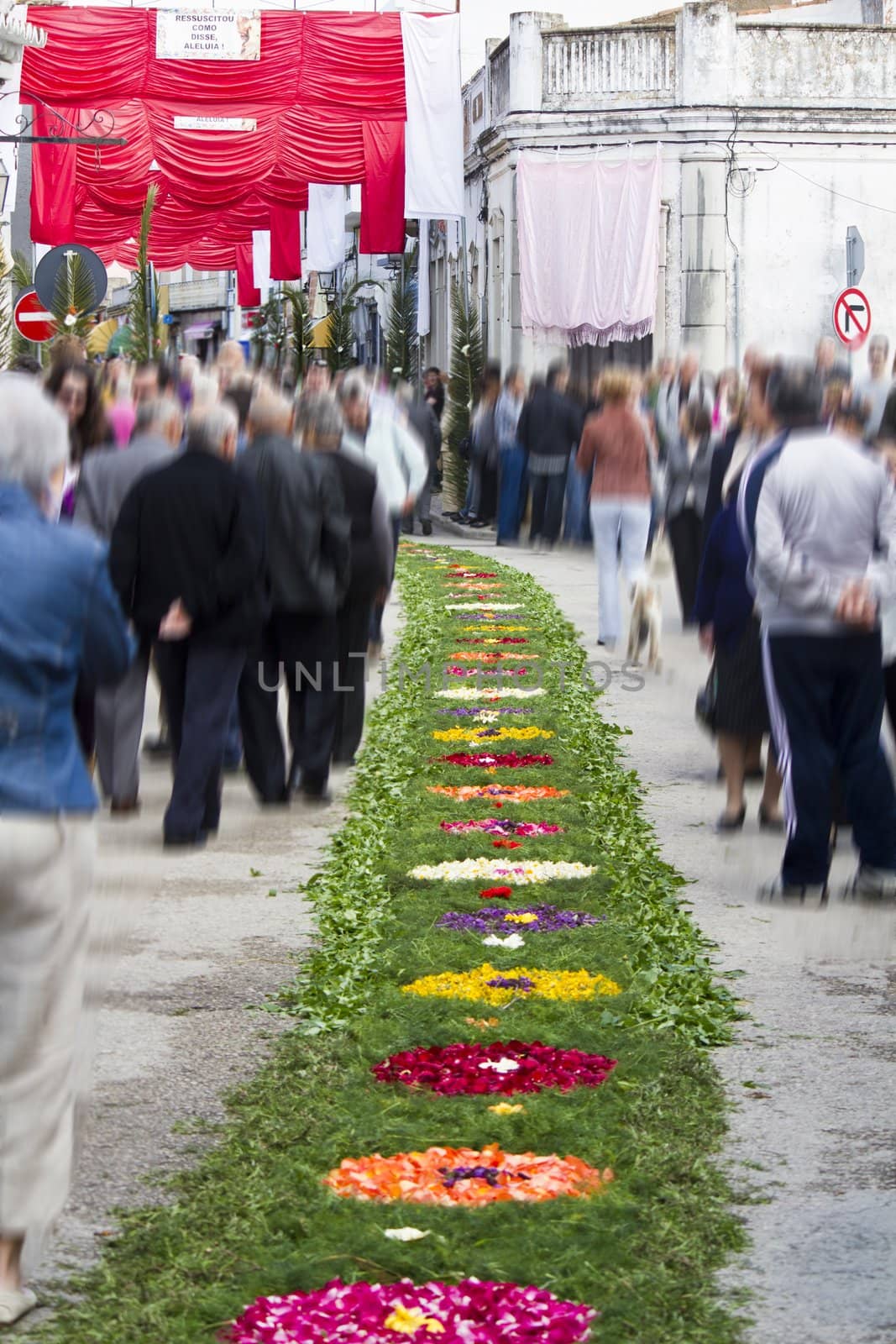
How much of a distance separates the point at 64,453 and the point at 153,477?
424 centimetres

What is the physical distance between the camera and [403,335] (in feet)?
127

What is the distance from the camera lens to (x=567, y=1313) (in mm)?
4637

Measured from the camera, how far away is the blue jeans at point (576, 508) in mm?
24375

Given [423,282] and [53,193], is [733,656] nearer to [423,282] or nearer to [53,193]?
[53,193]

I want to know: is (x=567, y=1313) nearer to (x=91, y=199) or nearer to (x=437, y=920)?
(x=437, y=920)

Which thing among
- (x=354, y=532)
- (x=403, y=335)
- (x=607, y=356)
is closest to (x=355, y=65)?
(x=607, y=356)

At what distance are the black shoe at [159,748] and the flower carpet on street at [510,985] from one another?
4.41 meters

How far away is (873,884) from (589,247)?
24.2m

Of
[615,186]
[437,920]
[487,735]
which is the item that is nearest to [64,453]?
[437,920]

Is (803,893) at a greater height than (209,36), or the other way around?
(209,36)

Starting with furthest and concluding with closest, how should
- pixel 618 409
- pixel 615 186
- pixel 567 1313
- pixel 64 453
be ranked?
pixel 615 186 < pixel 618 409 < pixel 64 453 < pixel 567 1313

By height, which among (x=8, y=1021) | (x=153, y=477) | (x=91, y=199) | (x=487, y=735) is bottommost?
(x=487, y=735)

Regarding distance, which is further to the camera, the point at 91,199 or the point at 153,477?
the point at 91,199

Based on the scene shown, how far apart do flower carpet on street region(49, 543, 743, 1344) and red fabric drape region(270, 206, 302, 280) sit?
28.2 meters
